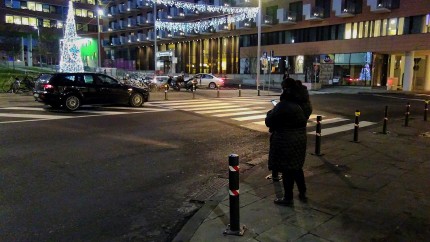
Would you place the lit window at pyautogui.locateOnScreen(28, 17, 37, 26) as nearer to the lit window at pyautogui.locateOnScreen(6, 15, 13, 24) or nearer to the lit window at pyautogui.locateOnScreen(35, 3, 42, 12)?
the lit window at pyautogui.locateOnScreen(35, 3, 42, 12)

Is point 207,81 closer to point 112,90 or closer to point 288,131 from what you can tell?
point 112,90

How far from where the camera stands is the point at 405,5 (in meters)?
35.2

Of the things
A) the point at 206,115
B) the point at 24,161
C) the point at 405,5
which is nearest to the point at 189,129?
the point at 206,115

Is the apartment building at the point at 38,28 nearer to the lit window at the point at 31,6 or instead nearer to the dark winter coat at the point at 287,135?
the lit window at the point at 31,6

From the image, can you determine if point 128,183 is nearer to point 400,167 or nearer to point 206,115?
point 400,167

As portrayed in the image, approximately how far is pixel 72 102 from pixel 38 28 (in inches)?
2606

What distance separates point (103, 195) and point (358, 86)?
3799cm

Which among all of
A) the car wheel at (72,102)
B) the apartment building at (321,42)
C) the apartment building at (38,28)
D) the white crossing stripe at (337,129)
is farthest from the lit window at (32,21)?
the white crossing stripe at (337,129)

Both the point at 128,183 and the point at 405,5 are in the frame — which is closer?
the point at 128,183

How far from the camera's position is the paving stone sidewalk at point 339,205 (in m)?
4.34

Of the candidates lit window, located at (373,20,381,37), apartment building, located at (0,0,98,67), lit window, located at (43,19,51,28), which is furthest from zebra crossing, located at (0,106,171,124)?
lit window, located at (43,19,51,28)

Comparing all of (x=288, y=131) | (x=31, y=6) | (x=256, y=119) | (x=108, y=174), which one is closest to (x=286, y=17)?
(x=256, y=119)

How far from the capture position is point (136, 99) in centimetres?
1780

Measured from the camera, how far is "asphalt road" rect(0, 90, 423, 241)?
4711mm
